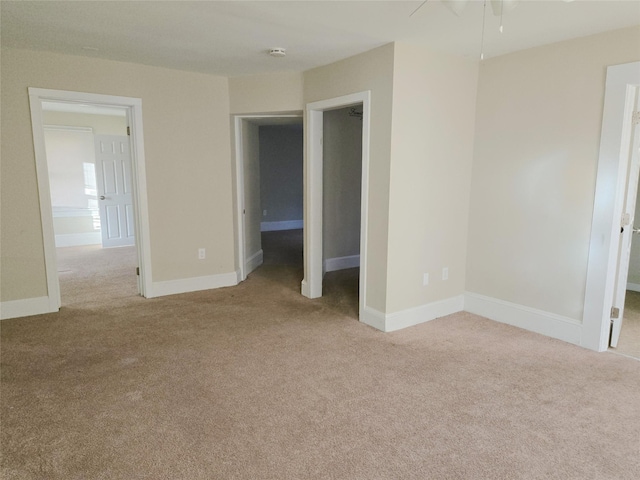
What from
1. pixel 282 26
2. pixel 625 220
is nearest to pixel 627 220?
pixel 625 220

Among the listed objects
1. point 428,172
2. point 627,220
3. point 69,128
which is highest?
point 69,128

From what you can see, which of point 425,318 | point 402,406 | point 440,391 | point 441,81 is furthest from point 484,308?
point 441,81

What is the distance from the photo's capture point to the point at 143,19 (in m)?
2.78

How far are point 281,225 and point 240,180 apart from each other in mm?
5158

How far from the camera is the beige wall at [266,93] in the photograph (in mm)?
4293

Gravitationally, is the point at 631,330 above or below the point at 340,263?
below

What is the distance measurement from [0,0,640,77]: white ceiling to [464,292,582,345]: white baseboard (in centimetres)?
229

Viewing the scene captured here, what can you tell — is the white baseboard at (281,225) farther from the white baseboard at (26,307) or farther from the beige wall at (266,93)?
the white baseboard at (26,307)

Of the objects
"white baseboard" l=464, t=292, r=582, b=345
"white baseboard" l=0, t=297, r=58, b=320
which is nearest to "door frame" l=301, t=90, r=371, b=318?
"white baseboard" l=464, t=292, r=582, b=345

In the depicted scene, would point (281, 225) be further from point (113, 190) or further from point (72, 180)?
point (72, 180)

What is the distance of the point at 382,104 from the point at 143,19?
191 cm

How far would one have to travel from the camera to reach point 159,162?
14.3 ft

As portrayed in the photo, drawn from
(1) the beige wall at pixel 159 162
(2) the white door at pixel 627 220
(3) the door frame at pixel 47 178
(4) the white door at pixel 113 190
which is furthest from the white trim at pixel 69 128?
(2) the white door at pixel 627 220

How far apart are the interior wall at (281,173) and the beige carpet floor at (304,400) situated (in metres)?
6.23
